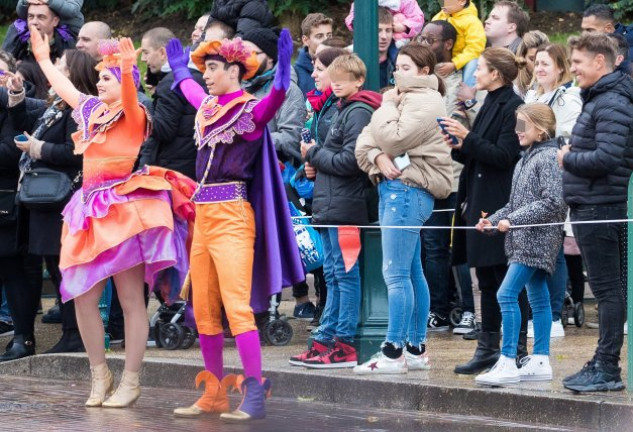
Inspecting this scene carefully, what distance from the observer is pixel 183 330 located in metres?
10.6

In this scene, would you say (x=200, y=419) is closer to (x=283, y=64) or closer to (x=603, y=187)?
(x=283, y=64)

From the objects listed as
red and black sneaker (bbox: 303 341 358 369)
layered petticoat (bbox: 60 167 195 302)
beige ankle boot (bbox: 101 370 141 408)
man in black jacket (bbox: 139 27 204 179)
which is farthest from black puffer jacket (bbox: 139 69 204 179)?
beige ankle boot (bbox: 101 370 141 408)

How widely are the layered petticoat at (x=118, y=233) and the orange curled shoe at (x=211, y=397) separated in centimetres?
73

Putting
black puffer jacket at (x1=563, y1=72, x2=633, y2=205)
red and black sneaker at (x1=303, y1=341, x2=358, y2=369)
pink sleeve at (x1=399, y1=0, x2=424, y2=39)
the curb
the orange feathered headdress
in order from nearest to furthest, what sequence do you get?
the curb, black puffer jacket at (x1=563, y1=72, x2=633, y2=205), the orange feathered headdress, red and black sneaker at (x1=303, y1=341, x2=358, y2=369), pink sleeve at (x1=399, y1=0, x2=424, y2=39)

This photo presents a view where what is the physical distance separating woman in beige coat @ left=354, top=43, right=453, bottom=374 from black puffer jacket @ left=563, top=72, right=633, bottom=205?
1.01 m

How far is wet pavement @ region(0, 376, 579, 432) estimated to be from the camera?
788cm

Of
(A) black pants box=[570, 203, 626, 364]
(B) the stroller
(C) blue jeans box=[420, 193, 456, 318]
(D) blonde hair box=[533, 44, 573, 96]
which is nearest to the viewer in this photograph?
(A) black pants box=[570, 203, 626, 364]

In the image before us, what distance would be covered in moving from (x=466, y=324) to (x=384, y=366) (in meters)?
2.00

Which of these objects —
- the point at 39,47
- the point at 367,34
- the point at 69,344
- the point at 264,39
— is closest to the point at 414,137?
the point at 367,34

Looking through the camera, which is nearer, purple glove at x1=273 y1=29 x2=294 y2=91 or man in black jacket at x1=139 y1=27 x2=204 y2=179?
purple glove at x1=273 y1=29 x2=294 y2=91

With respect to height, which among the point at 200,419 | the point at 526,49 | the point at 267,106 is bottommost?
the point at 200,419

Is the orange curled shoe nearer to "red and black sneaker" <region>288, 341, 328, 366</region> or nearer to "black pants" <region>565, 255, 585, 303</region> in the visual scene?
"red and black sneaker" <region>288, 341, 328, 366</region>

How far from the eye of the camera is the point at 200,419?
8297mm

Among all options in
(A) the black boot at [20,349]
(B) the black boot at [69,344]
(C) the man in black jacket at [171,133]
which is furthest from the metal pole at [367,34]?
(A) the black boot at [20,349]
